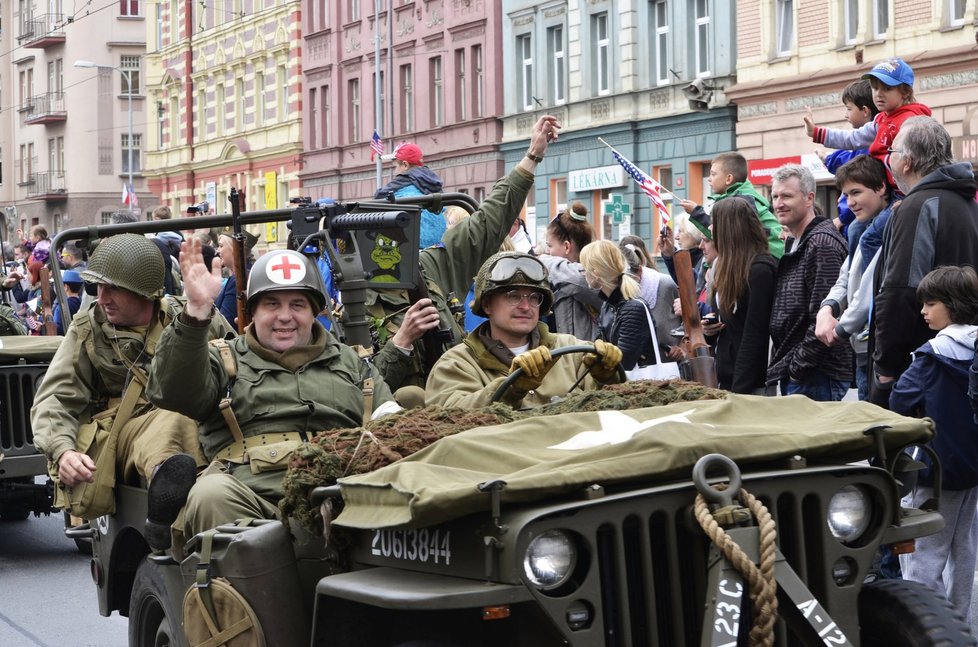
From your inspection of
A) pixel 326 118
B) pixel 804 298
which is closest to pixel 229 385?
pixel 804 298

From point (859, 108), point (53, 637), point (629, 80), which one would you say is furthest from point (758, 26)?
point (53, 637)

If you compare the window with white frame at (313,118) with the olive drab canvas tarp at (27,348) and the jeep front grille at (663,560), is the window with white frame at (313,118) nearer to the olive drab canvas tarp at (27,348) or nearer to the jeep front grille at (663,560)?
the olive drab canvas tarp at (27,348)

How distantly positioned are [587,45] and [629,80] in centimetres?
238

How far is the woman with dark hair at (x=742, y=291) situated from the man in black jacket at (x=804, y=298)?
65mm

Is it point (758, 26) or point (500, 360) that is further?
point (758, 26)

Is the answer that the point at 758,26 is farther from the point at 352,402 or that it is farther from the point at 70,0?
the point at 70,0

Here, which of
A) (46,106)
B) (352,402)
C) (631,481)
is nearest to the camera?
(631,481)

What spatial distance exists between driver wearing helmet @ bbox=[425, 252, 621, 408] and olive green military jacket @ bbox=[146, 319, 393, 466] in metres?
0.31

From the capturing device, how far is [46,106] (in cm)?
8081

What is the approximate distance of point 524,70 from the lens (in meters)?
44.8

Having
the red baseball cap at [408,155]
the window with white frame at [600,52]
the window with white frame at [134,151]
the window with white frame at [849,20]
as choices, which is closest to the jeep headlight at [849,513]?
the red baseball cap at [408,155]

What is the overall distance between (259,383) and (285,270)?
444 millimetres

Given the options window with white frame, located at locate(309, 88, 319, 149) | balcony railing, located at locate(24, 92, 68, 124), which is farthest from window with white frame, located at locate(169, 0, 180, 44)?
window with white frame, located at locate(309, 88, 319, 149)

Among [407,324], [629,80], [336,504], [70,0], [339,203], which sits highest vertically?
[70,0]
